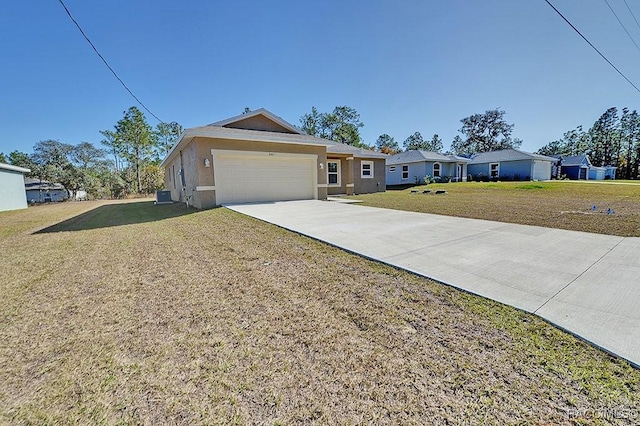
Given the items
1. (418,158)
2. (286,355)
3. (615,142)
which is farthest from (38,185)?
(615,142)

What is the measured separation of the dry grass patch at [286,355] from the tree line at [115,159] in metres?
37.9

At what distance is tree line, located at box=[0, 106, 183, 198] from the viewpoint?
34.5 m

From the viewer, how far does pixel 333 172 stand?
58.0 feet

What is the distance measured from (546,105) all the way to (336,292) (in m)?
24.8

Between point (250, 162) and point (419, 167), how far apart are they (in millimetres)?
20369

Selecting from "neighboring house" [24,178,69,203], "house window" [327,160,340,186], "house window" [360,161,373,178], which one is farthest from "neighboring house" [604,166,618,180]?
"neighboring house" [24,178,69,203]

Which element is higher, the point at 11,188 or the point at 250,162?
the point at 250,162

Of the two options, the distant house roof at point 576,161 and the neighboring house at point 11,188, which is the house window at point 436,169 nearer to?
the distant house roof at point 576,161

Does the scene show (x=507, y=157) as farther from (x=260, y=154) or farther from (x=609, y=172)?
(x=260, y=154)

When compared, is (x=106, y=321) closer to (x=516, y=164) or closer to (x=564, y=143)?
(x=516, y=164)

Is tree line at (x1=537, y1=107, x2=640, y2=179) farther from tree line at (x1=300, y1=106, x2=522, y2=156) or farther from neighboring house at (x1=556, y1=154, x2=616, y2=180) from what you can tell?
neighboring house at (x1=556, y1=154, x2=616, y2=180)

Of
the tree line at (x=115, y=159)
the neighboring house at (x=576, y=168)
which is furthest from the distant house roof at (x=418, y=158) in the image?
the tree line at (x=115, y=159)

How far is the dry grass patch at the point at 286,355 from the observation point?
1.57 metres

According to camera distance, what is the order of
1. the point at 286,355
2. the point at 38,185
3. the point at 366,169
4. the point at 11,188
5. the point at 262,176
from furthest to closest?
1. the point at 38,185
2. the point at 366,169
3. the point at 11,188
4. the point at 262,176
5. the point at 286,355
